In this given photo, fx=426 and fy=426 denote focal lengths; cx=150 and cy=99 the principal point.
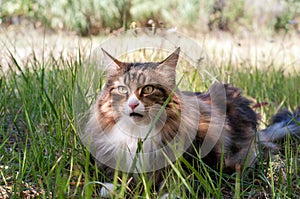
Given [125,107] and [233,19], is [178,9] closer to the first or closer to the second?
[233,19]

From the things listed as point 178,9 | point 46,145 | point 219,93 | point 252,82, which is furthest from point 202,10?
point 46,145

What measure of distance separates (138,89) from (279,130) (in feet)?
3.84

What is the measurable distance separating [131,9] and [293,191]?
366 inches

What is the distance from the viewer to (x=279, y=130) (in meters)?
2.65

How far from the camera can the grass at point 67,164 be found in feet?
5.07

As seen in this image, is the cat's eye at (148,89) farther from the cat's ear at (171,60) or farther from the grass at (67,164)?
the grass at (67,164)

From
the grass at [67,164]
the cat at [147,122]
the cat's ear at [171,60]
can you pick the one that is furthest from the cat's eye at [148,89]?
the grass at [67,164]

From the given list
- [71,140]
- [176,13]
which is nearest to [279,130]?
[71,140]

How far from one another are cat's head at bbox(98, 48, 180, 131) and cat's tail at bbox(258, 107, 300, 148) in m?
0.89

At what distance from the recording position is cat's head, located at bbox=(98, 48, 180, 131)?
1858mm

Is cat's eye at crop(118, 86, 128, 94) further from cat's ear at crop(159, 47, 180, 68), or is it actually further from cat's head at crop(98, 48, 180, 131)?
cat's ear at crop(159, 47, 180, 68)

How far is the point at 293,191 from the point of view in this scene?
1.79 m

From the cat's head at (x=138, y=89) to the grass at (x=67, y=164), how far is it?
0.24 m

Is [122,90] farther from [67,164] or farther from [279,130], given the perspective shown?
[279,130]
